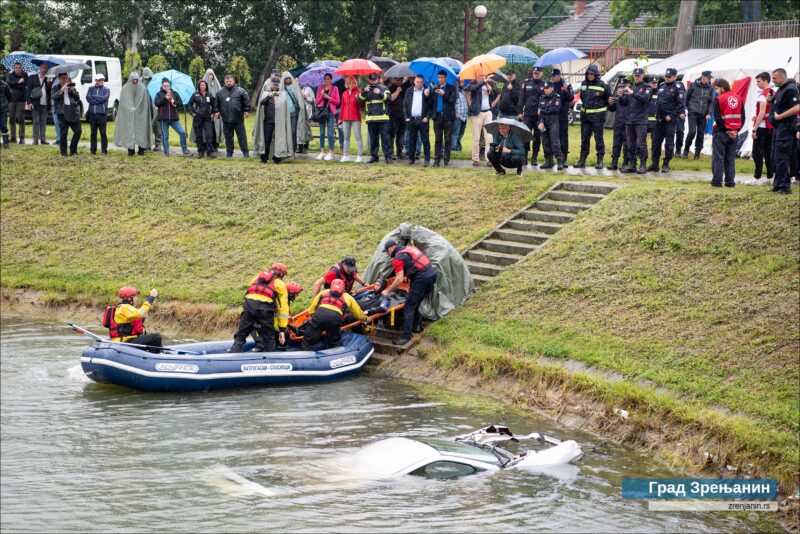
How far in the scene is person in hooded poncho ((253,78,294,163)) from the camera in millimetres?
25422

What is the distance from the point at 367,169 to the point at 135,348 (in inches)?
393

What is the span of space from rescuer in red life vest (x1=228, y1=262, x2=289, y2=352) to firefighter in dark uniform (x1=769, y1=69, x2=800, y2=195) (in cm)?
885

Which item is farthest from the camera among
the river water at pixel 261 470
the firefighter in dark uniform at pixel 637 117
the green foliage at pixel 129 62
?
the green foliage at pixel 129 62

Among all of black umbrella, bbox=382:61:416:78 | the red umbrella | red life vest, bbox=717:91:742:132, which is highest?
the red umbrella

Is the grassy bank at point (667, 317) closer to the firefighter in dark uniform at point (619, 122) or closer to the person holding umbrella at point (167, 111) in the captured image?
the firefighter in dark uniform at point (619, 122)

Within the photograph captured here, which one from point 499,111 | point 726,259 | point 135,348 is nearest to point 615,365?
point 726,259

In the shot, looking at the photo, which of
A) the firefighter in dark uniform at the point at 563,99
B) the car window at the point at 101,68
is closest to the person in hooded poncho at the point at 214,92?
the firefighter in dark uniform at the point at 563,99

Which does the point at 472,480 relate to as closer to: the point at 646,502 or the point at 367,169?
the point at 646,502

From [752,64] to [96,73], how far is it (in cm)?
2165

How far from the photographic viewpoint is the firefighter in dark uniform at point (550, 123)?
22.4 metres

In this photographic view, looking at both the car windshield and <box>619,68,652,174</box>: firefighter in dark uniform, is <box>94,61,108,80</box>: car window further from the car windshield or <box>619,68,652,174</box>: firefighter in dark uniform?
the car windshield

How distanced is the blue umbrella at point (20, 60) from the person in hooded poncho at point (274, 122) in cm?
1353

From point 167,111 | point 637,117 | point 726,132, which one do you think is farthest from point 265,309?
point 167,111

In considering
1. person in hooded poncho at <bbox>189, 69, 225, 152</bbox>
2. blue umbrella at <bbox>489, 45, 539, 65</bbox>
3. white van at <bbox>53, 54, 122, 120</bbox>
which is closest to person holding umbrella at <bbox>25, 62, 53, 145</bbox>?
person in hooded poncho at <bbox>189, 69, 225, 152</bbox>
